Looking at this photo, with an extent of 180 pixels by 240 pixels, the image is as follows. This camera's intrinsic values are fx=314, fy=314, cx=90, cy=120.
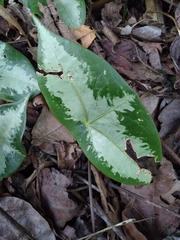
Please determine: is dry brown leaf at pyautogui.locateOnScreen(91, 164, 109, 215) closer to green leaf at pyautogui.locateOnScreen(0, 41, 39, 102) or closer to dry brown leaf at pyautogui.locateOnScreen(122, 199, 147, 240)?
dry brown leaf at pyautogui.locateOnScreen(122, 199, 147, 240)

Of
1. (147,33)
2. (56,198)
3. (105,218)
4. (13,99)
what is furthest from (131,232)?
(147,33)

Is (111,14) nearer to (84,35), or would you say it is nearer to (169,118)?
(84,35)

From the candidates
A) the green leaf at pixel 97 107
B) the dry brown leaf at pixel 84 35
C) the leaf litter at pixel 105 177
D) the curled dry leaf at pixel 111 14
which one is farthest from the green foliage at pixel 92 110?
the curled dry leaf at pixel 111 14

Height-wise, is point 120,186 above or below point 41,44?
below

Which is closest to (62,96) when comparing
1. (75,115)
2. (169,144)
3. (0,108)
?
(75,115)

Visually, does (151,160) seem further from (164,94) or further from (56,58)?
(56,58)

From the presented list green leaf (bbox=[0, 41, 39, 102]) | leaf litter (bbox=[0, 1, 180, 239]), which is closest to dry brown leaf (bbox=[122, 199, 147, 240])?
leaf litter (bbox=[0, 1, 180, 239])

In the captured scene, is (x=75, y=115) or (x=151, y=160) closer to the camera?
(x=75, y=115)
